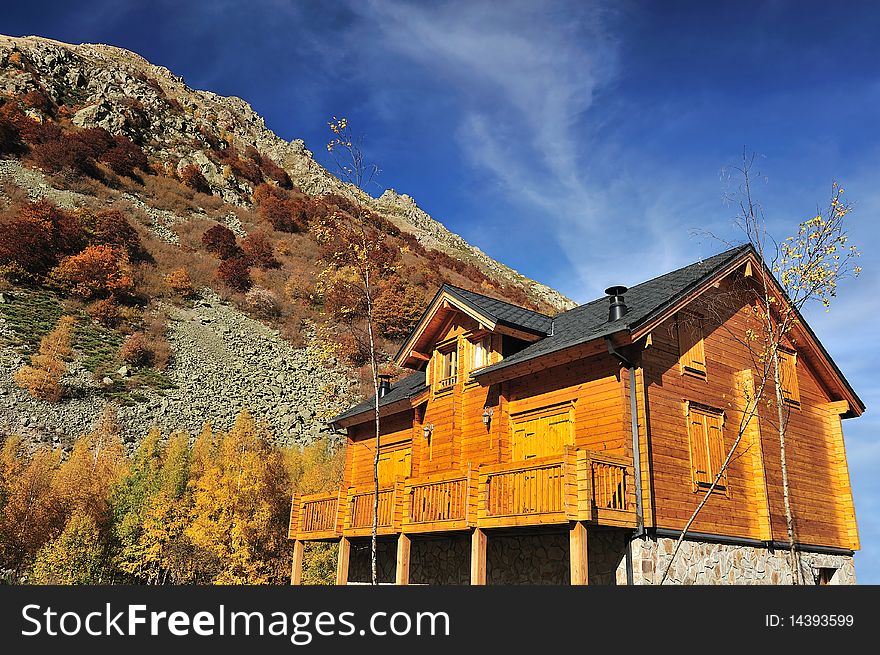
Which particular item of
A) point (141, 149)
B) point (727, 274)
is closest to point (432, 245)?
point (141, 149)

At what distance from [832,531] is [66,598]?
56.0 ft

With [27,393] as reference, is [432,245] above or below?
above

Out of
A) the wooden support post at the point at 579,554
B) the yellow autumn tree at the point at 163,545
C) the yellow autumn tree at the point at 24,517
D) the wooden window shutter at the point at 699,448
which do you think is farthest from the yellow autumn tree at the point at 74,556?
the wooden window shutter at the point at 699,448

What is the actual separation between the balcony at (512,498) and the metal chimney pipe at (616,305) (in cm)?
329

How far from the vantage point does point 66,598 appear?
172 inches

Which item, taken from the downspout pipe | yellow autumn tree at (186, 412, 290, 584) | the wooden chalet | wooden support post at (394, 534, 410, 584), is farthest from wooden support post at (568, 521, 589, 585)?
yellow autumn tree at (186, 412, 290, 584)

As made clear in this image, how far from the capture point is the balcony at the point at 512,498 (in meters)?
11.1

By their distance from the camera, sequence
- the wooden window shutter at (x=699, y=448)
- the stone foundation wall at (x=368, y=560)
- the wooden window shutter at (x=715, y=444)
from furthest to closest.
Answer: the stone foundation wall at (x=368, y=560) < the wooden window shutter at (x=715, y=444) < the wooden window shutter at (x=699, y=448)

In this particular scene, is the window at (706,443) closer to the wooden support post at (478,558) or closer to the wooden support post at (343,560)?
the wooden support post at (478,558)

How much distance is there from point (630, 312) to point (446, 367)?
5.92 meters

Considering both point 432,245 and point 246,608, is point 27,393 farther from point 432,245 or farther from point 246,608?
point 432,245

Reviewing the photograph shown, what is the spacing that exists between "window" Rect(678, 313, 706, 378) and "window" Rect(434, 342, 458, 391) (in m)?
5.88

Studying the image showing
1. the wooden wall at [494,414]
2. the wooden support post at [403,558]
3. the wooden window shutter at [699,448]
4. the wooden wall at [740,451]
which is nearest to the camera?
the wooden wall at [740,451]

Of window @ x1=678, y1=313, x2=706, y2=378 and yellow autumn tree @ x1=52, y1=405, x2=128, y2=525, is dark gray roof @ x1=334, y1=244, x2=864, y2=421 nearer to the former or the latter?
window @ x1=678, y1=313, x2=706, y2=378
